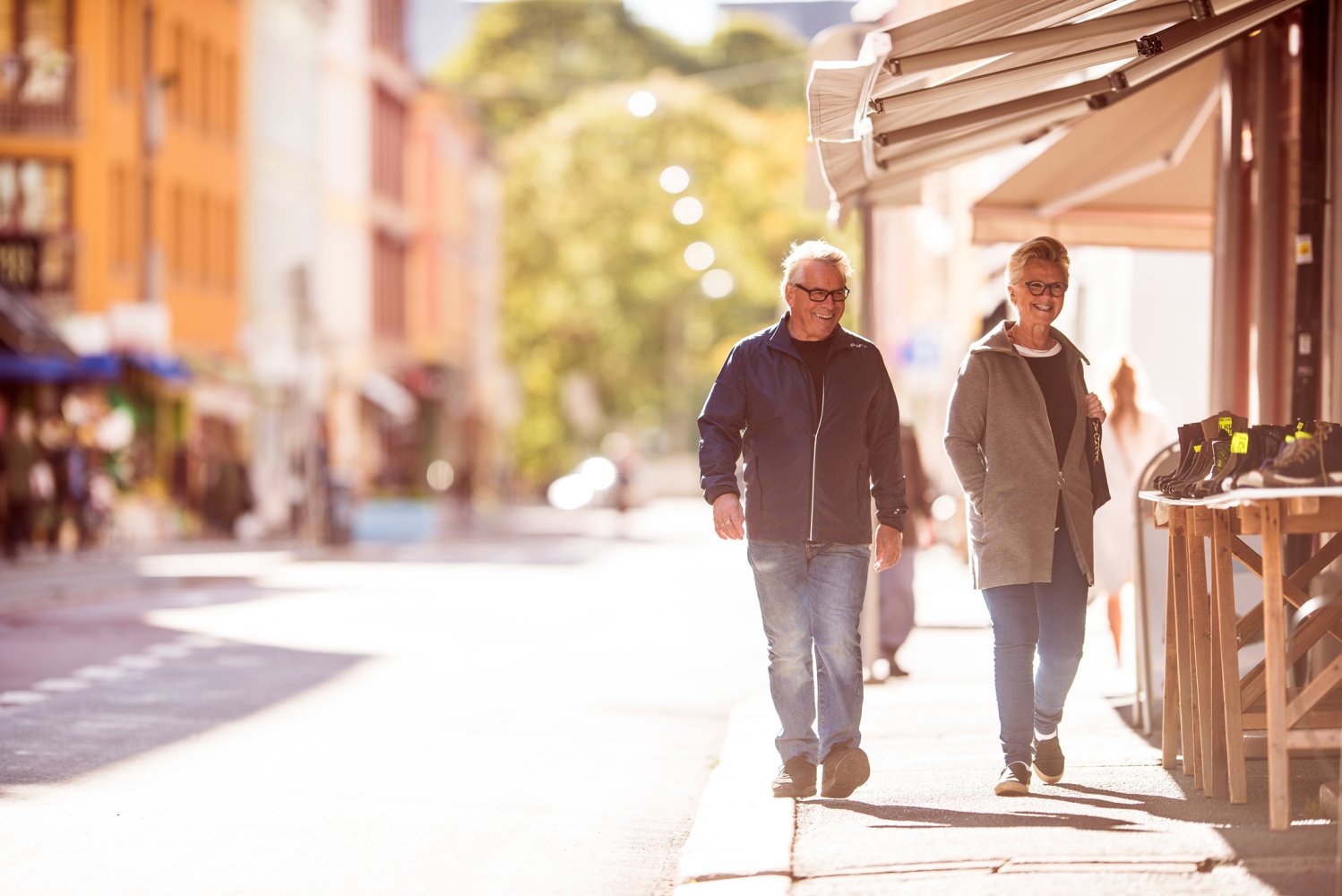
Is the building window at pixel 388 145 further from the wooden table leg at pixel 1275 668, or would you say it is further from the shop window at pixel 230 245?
the wooden table leg at pixel 1275 668

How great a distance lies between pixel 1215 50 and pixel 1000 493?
3.16 meters

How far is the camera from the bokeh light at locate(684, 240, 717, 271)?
233ft

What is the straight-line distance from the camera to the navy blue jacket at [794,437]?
350 inches

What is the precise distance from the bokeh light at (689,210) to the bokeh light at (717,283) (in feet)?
6.67

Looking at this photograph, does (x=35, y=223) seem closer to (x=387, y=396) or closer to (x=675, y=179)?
(x=387, y=396)

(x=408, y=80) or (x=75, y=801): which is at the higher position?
(x=408, y=80)

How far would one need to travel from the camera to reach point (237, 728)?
40.5ft

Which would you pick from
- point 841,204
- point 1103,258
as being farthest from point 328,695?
point 1103,258

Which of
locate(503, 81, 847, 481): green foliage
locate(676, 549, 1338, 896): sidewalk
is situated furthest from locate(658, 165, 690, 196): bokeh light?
locate(676, 549, 1338, 896): sidewalk

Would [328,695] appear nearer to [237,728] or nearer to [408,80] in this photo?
[237,728]

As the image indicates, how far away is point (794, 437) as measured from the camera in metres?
8.89

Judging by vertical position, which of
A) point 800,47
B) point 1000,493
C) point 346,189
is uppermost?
point 800,47

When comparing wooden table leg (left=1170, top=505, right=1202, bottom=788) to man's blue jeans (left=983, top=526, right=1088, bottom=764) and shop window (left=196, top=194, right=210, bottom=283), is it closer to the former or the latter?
man's blue jeans (left=983, top=526, right=1088, bottom=764)

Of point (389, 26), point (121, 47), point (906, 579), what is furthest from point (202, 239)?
point (906, 579)
